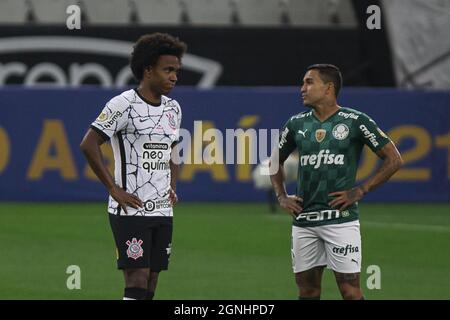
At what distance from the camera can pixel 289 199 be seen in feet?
30.0

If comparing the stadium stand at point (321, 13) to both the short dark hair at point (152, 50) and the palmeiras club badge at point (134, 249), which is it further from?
the palmeiras club badge at point (134, 249)

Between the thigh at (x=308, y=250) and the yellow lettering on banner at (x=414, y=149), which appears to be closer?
the thigh at (x=308, y=250)

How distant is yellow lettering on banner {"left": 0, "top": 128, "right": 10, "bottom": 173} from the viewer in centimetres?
2388

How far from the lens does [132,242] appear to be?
8.81 meters

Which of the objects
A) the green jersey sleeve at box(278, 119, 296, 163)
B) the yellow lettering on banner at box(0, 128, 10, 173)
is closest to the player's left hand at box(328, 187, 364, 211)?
the green jersey sleeve at box(278, 119, 296, 163)

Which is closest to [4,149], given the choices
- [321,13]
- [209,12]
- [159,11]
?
[159,11]

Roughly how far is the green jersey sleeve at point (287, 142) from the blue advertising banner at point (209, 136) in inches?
558

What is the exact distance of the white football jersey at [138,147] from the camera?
8.80m

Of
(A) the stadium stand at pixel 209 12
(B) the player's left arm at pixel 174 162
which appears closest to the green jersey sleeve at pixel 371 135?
(B) the player's left arm at pixel 174 162

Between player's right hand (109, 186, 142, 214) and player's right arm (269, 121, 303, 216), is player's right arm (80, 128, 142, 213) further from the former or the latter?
player's right arm (269, 121, 303, 216)

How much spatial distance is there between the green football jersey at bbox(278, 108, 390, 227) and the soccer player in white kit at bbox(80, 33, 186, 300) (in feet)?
3.25
